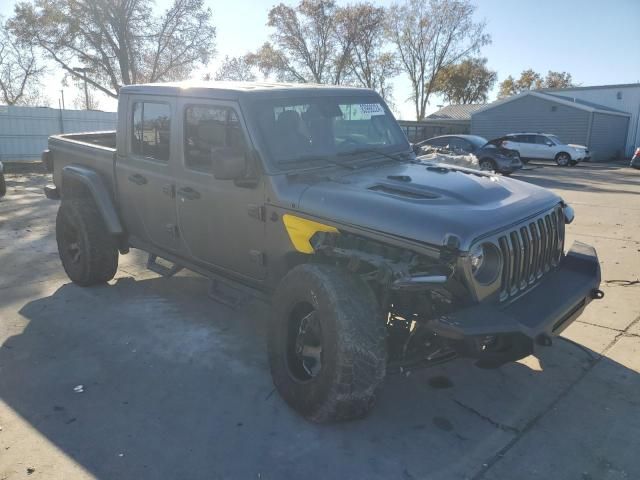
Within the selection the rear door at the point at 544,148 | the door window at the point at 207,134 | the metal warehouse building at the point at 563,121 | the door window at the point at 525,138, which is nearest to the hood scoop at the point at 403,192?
the door window at the point at 207,134

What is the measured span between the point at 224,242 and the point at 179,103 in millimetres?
1212

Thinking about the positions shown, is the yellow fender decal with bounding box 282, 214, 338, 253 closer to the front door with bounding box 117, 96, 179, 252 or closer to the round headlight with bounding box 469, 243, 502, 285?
the round headlight with bounding box 469, 243, 502, 285

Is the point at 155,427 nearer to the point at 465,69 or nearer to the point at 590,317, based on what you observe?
the point at 590,317

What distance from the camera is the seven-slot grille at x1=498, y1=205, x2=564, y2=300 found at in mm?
3098

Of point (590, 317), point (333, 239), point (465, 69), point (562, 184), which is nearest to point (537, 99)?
point (562, 184)

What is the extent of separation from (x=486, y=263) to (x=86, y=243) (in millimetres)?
3915

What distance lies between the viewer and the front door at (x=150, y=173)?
4.43m

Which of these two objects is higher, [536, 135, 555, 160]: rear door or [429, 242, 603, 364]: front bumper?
[536, 135, 555, 160]: rear door

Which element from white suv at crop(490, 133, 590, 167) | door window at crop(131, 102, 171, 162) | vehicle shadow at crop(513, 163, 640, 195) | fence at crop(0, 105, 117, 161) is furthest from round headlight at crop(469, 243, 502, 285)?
white suv at crop(490, 133, 590, 167)

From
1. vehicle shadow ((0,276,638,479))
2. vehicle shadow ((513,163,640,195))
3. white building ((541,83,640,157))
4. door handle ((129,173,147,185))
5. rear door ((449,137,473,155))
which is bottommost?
vehicle shadow ((0,276,638,479))

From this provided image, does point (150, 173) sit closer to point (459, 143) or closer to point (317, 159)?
point (317, 159)

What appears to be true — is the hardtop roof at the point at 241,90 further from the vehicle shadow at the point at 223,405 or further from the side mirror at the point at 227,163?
the vehicle shadow at the point at 223,405

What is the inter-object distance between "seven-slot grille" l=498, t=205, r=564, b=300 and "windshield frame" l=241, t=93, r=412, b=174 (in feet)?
4.40

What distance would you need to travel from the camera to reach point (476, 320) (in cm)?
272
